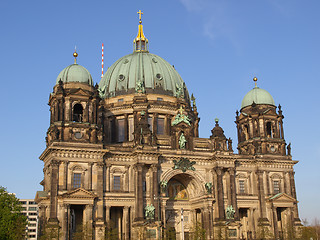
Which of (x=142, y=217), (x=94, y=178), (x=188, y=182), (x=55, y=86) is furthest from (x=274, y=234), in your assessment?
(x=55, y=86)

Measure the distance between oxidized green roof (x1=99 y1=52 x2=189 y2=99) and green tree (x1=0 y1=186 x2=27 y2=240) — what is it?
1051 inches

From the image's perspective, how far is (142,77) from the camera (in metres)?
80.6

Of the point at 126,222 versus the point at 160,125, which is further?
the point at 160,125

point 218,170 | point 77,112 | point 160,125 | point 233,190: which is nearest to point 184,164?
point 218,170

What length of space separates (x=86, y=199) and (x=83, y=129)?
32.5 ft

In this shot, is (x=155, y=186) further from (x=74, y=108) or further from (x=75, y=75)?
(x=75, y=75)

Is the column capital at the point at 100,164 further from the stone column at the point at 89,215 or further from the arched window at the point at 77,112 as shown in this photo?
the arched window at the point at 77,112

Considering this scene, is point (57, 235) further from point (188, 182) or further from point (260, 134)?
point (260, 134)

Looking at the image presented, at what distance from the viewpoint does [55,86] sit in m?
67.4

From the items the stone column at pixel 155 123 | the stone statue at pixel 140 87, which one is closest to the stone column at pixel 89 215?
the stone column at pixel 155 123

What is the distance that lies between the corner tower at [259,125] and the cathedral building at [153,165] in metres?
0.18

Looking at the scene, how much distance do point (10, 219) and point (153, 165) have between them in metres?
20.5

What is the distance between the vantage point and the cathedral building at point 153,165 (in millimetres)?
62719

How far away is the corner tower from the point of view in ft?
254
